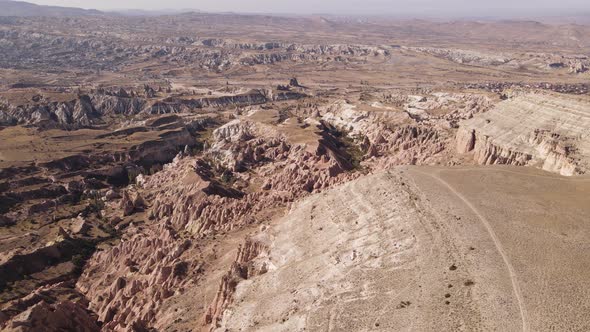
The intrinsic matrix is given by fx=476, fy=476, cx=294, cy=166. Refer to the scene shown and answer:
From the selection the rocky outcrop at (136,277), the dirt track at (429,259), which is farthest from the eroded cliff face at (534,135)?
the rocky outcrop at (136,277)

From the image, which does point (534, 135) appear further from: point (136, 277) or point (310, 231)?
point (136, 277)

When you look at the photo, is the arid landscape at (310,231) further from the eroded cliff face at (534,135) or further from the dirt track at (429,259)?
the eroded cliff face at (534,135)

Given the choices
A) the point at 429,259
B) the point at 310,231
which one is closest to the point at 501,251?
the point at 429,259

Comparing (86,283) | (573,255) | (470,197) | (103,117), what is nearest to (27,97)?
(103,117)

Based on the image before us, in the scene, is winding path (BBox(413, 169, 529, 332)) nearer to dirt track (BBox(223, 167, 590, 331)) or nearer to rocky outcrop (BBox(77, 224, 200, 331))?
dirt track (BBox(223, 167, 590, 331))

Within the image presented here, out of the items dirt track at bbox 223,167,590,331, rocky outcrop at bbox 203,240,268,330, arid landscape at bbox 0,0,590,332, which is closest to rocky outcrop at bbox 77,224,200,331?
arid landscape at bbox 0,0,590,332

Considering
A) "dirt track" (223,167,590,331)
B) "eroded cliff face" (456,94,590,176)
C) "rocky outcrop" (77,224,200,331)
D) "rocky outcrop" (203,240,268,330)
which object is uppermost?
"eroded cliff face" (456,94,590,176)

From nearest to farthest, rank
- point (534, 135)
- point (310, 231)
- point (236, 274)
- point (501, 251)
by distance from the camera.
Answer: point (501, 251) → point (236, 274) → point (310, 231) → point (534, 135)

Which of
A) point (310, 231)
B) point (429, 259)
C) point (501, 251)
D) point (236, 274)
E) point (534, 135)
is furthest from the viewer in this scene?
point (534, 135)
